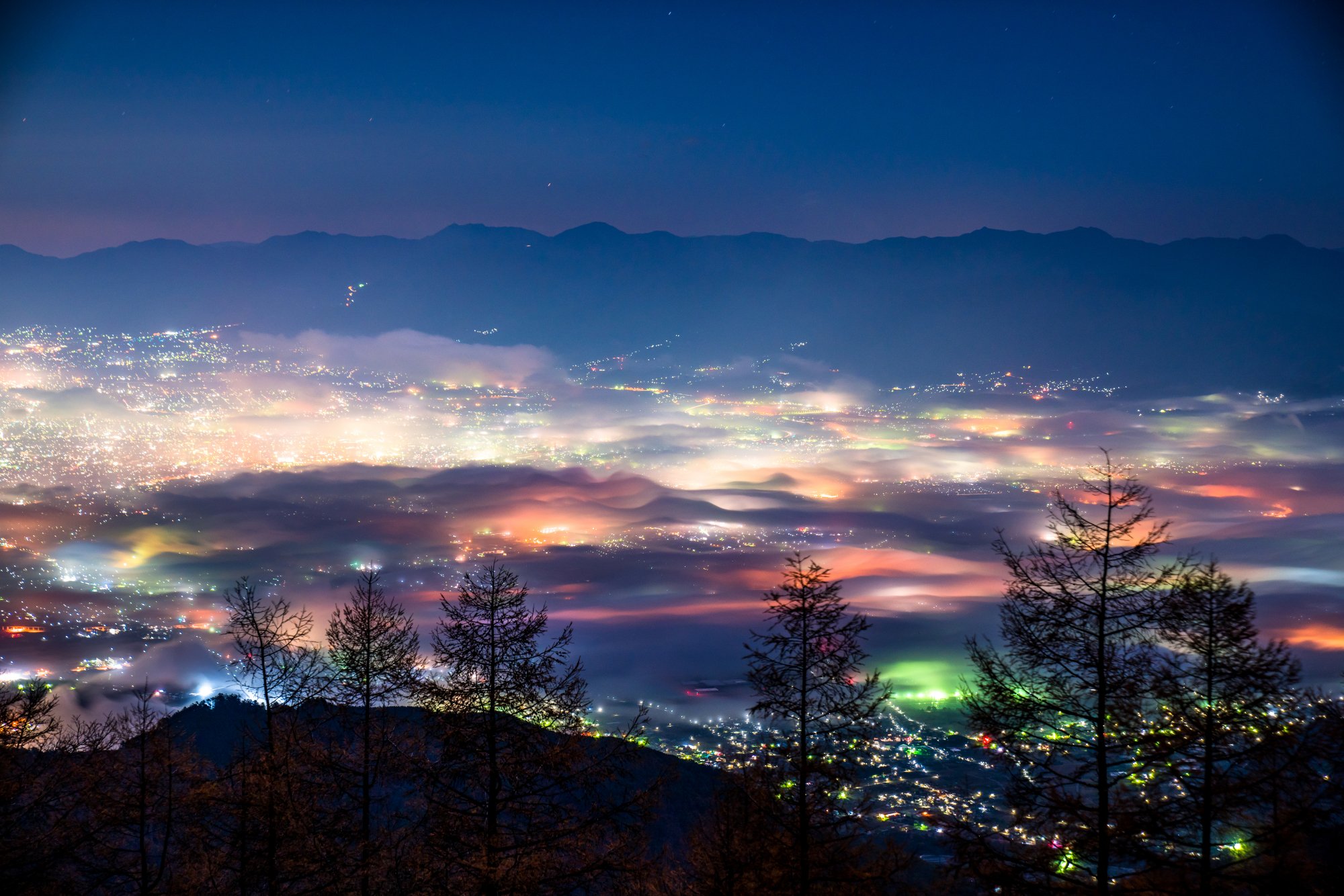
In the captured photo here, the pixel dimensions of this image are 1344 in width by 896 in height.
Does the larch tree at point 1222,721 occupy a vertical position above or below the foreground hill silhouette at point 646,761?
above

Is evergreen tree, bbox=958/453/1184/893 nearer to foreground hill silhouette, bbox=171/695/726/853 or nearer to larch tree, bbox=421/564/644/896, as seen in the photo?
larch tree, bbox=421/564/644/896

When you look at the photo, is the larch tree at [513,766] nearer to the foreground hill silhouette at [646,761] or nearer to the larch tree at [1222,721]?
the larch tree at [1222,721]

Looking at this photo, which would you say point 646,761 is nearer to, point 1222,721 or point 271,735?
point 271,735

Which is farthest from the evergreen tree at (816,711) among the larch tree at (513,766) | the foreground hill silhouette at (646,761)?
the foreground hill silhouette at (646,761)

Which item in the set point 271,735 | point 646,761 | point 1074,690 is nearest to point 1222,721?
point 1074,690

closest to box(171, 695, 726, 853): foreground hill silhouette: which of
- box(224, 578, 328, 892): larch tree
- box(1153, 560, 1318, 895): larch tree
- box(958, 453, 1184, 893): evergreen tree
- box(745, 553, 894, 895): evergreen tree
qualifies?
box(224, 578, 328, 892): larch tree

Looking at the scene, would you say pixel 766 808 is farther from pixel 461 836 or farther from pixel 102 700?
pixel 102 700

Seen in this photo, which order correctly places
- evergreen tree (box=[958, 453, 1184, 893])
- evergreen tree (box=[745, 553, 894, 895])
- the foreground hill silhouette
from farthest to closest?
the foreground hill silhouette → evergreen tree (box=[745, 553, 894, 895]) → evergreen tree (box=[958, 453, 1184, 893])

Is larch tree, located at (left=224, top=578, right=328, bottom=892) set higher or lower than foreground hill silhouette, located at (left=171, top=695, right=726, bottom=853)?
higher
